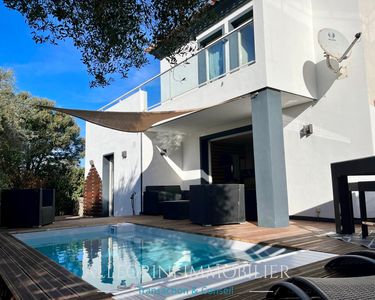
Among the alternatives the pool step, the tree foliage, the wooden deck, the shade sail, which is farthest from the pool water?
the tree foliage

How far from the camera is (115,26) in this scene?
3676 millimetres

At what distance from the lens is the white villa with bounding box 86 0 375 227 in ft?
23.1

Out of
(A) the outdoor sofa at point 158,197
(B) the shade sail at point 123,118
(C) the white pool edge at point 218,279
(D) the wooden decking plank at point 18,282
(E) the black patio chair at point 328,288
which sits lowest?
(C) the white pool edge at point 218,279

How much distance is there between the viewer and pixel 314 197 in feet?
26.4

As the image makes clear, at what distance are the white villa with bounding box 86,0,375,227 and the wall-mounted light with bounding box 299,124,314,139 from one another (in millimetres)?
26

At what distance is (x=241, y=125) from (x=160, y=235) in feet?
15.5

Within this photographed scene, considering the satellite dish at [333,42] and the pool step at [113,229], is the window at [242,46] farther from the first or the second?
the pool step at [113,229]

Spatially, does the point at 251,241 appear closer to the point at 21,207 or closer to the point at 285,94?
the point at 285,94

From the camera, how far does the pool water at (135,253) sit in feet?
13.4

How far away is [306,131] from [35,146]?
1485 centimetres

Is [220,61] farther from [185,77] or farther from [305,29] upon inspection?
[305,29]

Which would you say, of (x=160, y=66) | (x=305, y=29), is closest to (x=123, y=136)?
(x=160, y=66)

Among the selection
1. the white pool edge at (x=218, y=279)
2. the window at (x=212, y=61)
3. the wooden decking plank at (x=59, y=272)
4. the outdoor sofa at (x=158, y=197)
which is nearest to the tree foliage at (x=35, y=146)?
the outdoor sofa at (x=158, y=197)

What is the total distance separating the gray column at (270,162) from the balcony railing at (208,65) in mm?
1220
